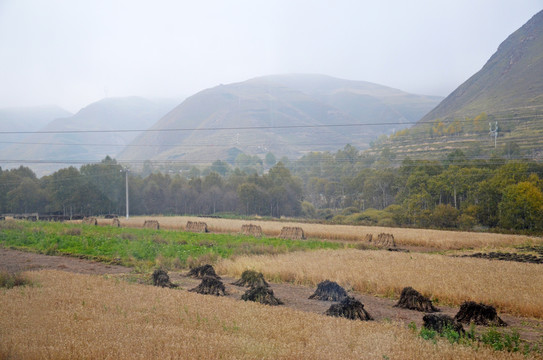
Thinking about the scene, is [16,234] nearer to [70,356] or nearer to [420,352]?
[70,356]

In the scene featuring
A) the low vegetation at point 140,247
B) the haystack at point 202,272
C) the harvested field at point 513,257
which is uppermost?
the haystack at point 202,272

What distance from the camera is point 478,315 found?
12.7 metres

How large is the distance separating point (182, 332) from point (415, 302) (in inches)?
323

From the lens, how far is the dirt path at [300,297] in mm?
13007

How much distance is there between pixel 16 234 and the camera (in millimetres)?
39156

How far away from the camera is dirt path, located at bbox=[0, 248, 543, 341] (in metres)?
13.0

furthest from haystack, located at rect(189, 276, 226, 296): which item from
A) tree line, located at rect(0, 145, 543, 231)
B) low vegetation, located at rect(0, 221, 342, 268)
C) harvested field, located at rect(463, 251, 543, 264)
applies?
tree line, located at rect(0, 145, 543, 231)

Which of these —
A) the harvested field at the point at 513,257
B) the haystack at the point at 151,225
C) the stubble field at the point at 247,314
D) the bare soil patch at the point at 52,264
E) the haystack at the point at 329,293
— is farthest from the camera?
the haystack at the point at 151,225

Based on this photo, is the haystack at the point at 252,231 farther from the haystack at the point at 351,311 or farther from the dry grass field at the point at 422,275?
the haystack at the point at 351,311

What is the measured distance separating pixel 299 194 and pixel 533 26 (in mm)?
126457

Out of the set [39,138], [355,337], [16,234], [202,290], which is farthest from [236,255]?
[39,138]

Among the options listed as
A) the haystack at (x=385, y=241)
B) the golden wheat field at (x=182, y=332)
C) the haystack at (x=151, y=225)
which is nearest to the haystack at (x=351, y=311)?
the golden wheat field at (x=182, y=332)

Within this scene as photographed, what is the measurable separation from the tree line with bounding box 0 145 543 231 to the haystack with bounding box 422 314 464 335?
50993 millimetres

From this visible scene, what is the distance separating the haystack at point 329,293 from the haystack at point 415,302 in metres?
2.05
